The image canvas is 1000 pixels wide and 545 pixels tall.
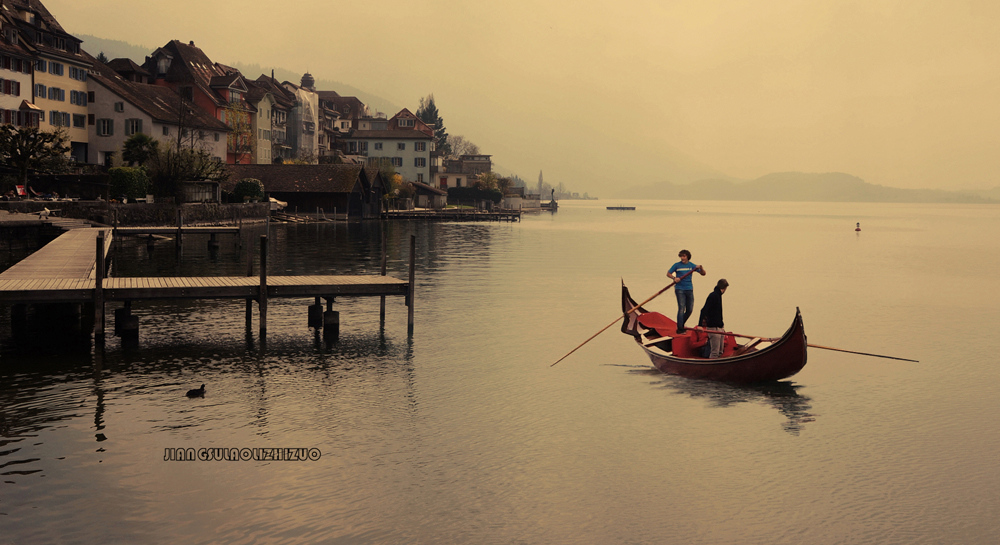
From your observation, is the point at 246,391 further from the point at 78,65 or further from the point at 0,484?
the point at 78,65

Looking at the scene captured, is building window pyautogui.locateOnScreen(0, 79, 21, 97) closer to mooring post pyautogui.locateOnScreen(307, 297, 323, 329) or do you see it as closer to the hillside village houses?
the hillside village houses

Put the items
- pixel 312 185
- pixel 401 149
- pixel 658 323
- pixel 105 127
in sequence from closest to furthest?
pixel 658 323, pixel 105 127, pixel 312 185, pixel 401 149

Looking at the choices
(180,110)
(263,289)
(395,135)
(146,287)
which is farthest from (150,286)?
Result: (395,135)

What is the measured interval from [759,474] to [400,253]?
165 ft

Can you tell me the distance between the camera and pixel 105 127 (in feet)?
301

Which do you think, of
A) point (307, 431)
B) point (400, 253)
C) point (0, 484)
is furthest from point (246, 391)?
point (400, 253)

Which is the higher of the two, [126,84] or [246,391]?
[126,84]

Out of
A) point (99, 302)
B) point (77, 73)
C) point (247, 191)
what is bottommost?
point (99, 302)

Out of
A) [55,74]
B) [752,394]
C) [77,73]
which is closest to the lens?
[752,394]

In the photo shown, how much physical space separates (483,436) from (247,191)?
8149cm

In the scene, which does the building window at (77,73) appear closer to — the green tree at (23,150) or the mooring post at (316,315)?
the green tree at (23,150)

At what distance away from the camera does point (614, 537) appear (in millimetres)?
13336

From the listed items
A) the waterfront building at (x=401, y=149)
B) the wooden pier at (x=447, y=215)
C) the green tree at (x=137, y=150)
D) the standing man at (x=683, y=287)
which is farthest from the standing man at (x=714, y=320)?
the waterfront building at (x=401, y=149)

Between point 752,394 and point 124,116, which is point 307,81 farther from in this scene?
point 752,394
